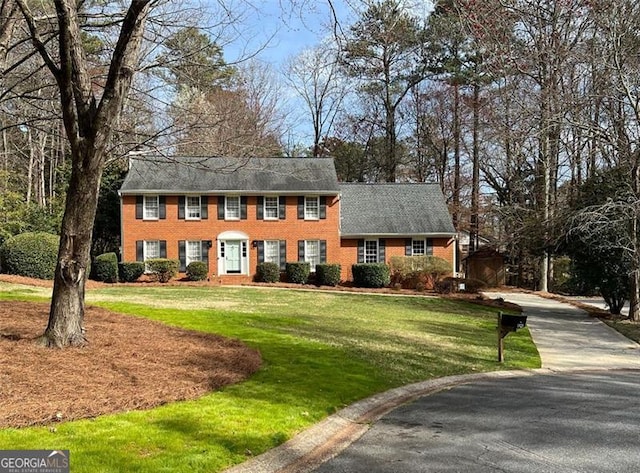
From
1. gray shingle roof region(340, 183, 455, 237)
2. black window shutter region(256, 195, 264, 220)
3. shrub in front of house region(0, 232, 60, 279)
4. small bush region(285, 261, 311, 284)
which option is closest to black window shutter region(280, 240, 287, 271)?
small bush region(285, 261, 311, 284)

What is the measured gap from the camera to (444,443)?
18.9 feet

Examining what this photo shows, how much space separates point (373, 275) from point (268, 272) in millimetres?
5201

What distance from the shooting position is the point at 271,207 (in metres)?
30.4

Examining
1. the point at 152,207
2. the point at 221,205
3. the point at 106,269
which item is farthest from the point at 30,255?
the point at 221,205

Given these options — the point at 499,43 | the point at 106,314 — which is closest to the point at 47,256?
the point at 106,314

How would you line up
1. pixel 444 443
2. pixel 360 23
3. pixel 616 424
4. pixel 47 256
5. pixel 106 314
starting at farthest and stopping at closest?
pixel 47 256 < pixel 106 314 < pixel 360 23 < pixel 616 424 < pixel 444 443

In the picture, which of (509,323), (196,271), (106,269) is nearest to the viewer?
(509,323)

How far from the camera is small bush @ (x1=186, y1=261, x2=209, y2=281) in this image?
2811 centimetres

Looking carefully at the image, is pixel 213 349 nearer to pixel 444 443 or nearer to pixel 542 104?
pixel 444 443

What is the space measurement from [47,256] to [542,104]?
19636 millimetres

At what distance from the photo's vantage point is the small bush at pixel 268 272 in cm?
2884

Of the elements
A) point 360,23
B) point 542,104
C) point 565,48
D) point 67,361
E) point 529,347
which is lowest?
point 529,347

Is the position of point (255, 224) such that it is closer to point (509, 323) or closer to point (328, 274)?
point (328, 274)

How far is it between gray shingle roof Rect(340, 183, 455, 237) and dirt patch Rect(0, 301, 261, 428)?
2144cm
